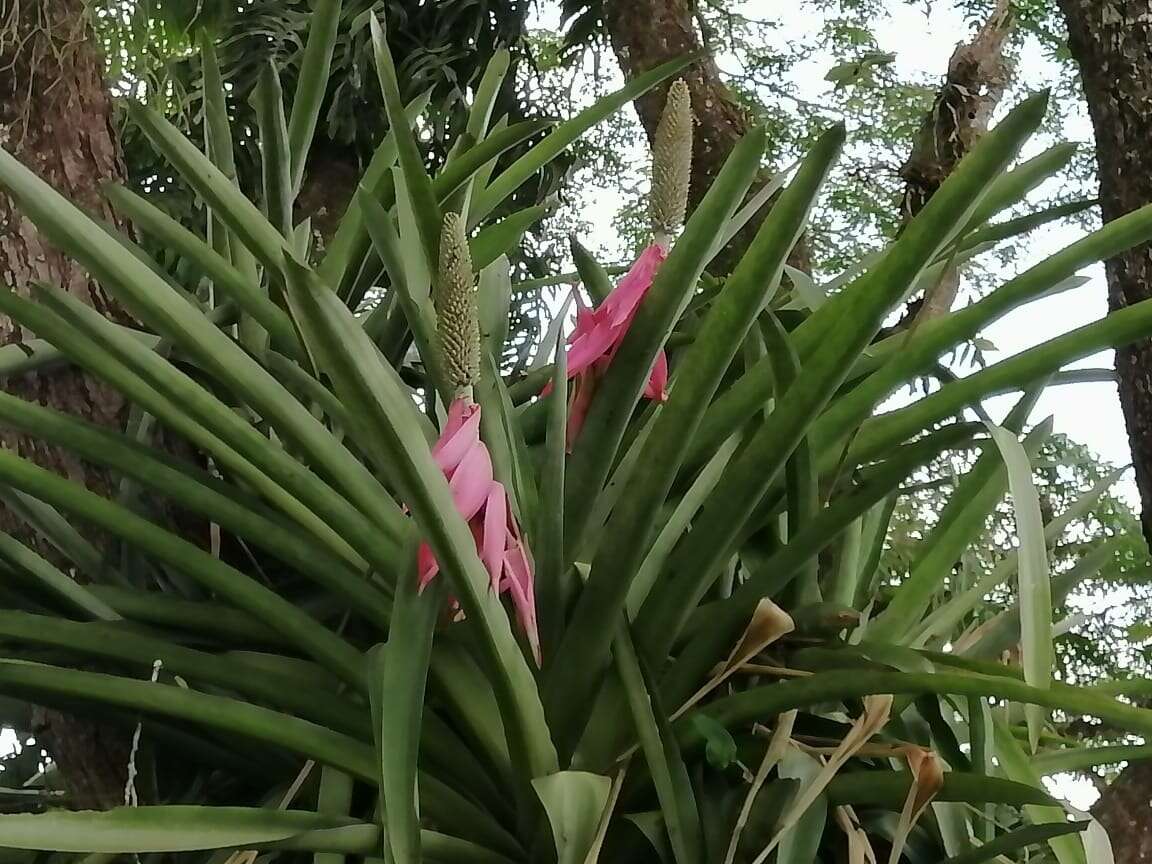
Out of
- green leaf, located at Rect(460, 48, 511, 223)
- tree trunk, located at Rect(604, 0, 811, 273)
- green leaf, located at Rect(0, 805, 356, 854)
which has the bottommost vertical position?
green leaf, located at Rect(0, 805, 356, 854)

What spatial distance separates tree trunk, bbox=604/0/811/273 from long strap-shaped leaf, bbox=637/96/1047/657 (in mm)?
716

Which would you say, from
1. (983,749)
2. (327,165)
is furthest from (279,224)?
(327,165)

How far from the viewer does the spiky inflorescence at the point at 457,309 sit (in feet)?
1.22

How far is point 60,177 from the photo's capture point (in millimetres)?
628

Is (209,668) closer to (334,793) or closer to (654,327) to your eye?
(334,793)

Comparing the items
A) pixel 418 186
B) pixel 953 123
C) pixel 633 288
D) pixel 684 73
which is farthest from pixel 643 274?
pixel 953 123

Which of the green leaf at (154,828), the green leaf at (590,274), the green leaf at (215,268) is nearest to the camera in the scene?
the green leaf at (154,828)

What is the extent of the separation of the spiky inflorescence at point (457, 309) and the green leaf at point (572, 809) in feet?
0.51

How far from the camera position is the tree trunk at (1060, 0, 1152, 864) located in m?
0.58

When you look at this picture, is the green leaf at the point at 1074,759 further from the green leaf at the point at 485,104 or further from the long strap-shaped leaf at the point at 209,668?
the green leaf at the point at 485,104

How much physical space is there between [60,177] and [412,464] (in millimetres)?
435

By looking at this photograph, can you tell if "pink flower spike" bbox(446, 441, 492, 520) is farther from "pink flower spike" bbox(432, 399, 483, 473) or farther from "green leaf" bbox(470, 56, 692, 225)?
"green leaf" bbox(470, 56, 692, 225)

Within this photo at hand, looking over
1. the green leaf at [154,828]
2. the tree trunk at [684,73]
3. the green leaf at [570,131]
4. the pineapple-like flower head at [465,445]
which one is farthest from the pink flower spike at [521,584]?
the tree trunk at [684,73]

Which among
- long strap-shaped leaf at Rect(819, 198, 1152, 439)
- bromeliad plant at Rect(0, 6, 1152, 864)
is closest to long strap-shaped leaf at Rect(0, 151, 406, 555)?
bromeliad plant at Rect(0, 6, 1152, 864)
